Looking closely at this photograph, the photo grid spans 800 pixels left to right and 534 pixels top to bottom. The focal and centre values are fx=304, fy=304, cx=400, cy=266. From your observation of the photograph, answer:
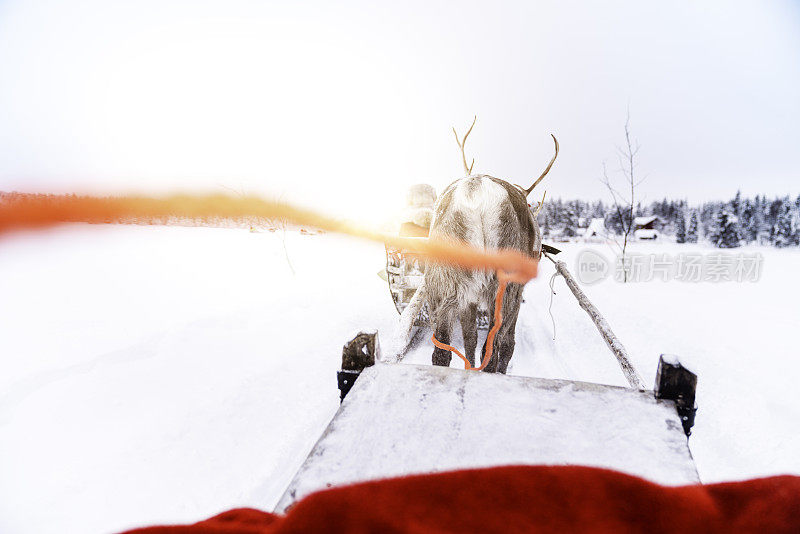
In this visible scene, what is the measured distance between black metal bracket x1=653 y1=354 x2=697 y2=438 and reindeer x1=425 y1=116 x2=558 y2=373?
133 cm

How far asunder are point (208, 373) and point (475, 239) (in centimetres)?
388

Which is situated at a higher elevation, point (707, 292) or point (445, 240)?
point (445, 240)

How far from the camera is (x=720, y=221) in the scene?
36.9 m

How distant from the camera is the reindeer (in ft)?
8.00

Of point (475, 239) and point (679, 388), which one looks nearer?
point (679, 388)

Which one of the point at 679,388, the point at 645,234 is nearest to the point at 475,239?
the point at 679,388

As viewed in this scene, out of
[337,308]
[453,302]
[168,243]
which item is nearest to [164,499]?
[453,302]

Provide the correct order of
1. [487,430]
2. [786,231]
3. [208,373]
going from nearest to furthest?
[487,430], [208,373], [786,231]

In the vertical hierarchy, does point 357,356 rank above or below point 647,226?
below

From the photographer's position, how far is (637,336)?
573cm

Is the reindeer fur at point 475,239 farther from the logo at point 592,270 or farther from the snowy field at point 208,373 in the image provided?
the logo at point 592,270

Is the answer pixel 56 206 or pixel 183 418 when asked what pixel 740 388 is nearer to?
pixel 56 206

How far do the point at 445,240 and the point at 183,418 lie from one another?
3.25 metres

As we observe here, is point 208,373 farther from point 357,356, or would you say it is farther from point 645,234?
point 645,234
